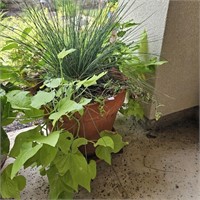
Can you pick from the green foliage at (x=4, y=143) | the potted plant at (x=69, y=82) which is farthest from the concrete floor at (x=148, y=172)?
the green foliage at (x=4, y=143)

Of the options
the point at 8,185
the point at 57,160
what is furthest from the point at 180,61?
the point at 8,185

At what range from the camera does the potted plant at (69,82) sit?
0.80m

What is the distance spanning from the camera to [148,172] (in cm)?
102

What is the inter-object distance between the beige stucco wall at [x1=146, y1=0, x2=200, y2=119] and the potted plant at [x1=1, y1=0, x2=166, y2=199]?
0.08 metres

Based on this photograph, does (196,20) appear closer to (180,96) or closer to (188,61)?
(188,61)

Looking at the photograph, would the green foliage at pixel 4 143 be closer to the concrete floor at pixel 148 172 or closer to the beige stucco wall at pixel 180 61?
the concrete floor at pixel 148 172

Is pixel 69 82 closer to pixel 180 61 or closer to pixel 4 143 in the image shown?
pixel 4 143

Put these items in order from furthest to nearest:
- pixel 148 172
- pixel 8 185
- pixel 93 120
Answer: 1. pixel 148 172
2. pixel 93 120
3. pixel 8 185

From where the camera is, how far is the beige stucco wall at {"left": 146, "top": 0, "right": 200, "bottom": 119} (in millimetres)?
965

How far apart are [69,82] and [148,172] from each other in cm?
44

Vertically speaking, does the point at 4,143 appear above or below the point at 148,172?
above

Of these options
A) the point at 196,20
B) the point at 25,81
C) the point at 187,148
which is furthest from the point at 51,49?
the point at 187,148

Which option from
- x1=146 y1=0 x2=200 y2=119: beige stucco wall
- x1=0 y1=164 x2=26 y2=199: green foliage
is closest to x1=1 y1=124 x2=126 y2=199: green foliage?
x1=0 y1=164 x2=26 y2=199: green foliage

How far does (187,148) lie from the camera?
1.13 m
